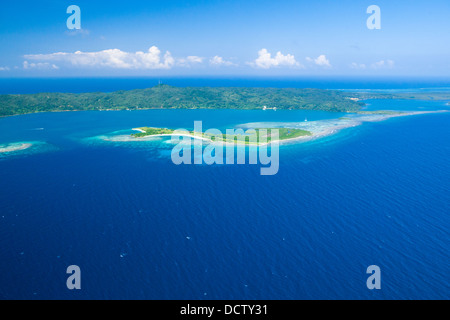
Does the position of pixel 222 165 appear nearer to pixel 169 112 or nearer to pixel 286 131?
pixel 286 131

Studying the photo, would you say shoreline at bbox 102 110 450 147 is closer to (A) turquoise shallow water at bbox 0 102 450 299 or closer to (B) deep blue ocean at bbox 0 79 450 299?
(A) turquoise shallow water at bbox 0 102 450 299

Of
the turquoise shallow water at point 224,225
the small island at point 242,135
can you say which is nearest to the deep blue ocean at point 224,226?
the turquoise shallow water at point 224,225

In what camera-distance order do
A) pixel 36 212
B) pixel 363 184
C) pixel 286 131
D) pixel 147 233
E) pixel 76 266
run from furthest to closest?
pixel 286 131
pixel 363 184
pixel 36 212
pixel 147 233
pixel 76 266

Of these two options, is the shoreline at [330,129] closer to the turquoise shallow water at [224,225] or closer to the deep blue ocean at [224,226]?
the turquoise shallow water at [224,225]
